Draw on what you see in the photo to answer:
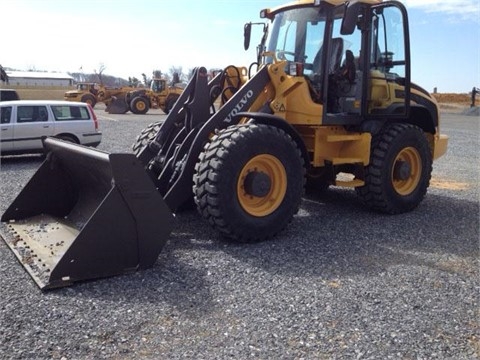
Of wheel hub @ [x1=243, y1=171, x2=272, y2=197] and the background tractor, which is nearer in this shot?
wheel hub @ [x1=243, y1=171, x2=272, y2=197]

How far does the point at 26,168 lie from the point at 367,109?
25.3 ft

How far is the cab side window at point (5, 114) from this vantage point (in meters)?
11.5

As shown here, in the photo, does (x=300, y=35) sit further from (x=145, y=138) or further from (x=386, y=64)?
(x=145, y=138)

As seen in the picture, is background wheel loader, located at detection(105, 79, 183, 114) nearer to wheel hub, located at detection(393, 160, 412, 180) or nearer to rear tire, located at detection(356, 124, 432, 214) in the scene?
rear tire, located at detection(356, 124, 432, 214)

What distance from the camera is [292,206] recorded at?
546cm

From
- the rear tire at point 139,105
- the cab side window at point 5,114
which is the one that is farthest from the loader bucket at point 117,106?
the cab side window at point 5,114

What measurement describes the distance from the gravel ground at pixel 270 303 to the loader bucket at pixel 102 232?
0.41 feet

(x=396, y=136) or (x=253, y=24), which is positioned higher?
(x=253, y=24)

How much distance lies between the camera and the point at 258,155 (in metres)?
5.20

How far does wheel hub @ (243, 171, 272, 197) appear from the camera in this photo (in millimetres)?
5191

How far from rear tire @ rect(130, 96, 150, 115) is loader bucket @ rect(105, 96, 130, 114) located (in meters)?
0.61

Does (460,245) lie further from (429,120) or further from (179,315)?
(179,315)

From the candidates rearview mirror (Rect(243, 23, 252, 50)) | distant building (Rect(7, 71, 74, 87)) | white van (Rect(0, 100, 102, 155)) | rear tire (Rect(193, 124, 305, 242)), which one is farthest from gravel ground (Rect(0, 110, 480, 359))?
distant building (Rect(7, 71, 74, 87))

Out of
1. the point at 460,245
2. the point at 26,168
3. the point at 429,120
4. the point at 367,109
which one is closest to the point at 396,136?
the point at 367,109
